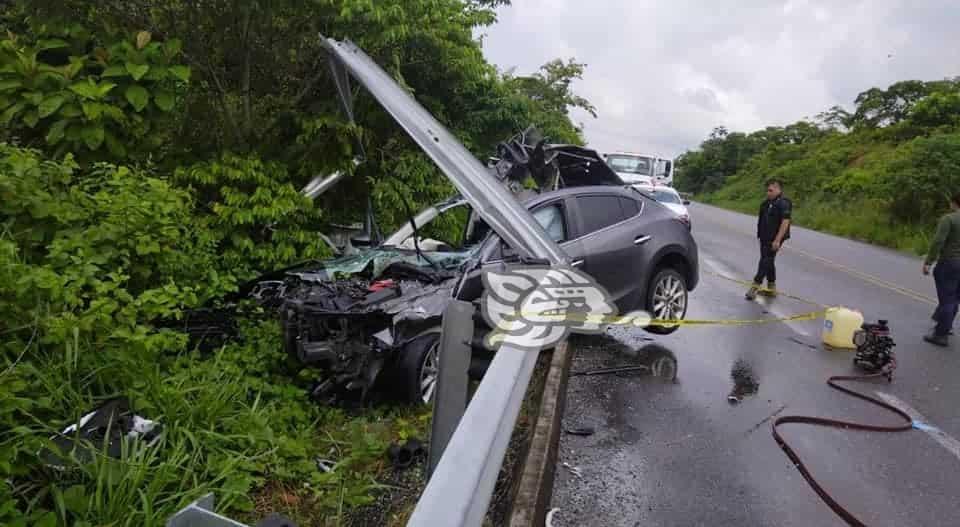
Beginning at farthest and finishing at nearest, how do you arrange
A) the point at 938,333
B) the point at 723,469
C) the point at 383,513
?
the point at 938,333 < the point at 723,469 < the point at 383,513

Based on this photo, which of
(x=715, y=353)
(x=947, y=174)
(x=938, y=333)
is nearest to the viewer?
(x=715, y=353)

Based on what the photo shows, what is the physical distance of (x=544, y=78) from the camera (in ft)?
66.9

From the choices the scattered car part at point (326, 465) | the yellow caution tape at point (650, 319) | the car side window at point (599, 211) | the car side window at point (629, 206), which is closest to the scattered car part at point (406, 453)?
the scattered car part at point (326, 465)

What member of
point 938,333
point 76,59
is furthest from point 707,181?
point 76,59

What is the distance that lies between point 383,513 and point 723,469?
2144 millimetres

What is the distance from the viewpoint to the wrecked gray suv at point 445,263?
13.3 feet

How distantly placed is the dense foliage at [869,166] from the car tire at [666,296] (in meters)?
13.8

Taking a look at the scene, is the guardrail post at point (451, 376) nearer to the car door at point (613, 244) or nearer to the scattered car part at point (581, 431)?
the scattered car part at point (581, 431)

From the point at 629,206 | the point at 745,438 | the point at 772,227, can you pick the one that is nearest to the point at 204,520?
the point at 745,438

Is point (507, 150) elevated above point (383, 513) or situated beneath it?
elevated above

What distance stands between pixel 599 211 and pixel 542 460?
10.4 ft

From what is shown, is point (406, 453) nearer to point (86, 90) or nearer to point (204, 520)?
point (204, 520)

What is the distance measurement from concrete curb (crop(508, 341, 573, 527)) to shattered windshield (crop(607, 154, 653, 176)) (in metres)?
15.8

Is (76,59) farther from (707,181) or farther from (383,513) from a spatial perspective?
(707,181)
